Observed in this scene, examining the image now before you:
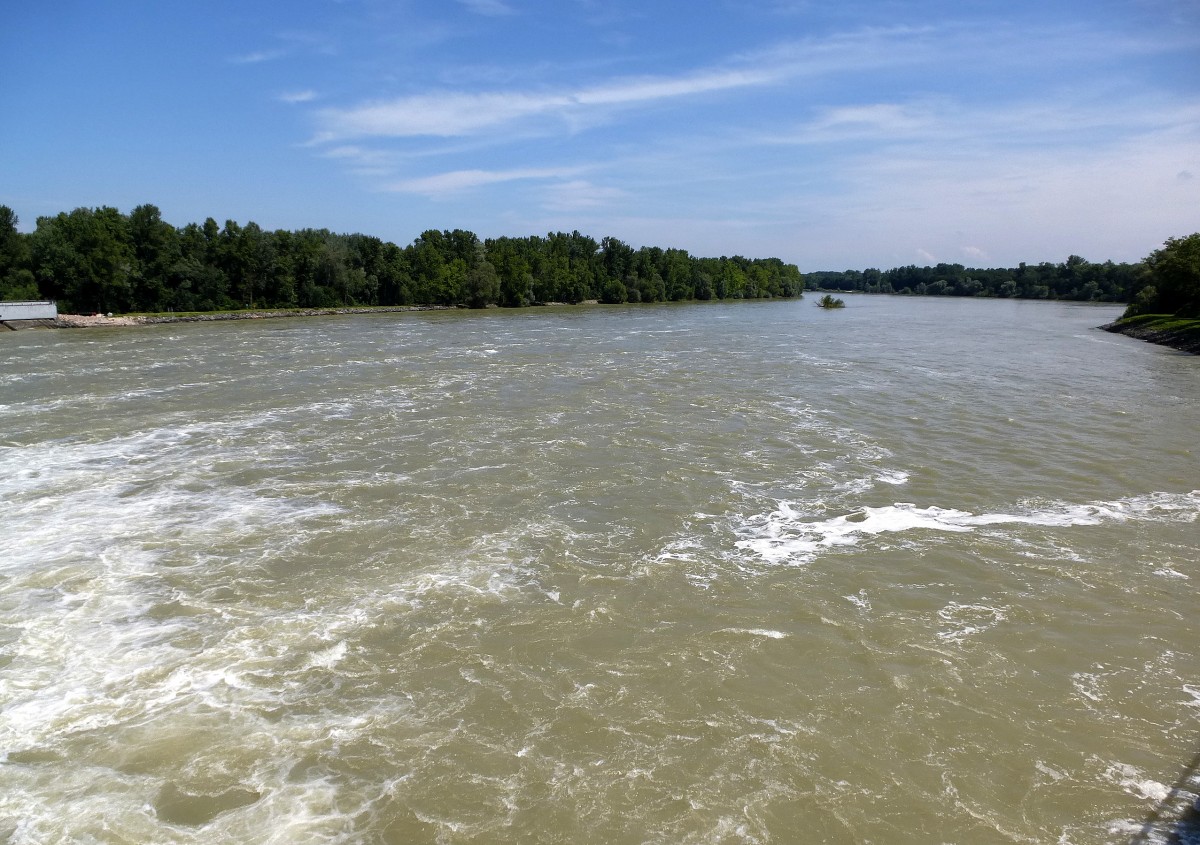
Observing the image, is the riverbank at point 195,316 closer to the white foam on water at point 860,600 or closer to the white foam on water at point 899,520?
the white foam on water at point 899,520

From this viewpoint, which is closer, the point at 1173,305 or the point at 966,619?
the point at 966,619

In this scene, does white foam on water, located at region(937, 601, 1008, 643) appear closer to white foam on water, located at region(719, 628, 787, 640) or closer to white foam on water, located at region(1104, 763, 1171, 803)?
white foam on water, located at region(719, 628, 787, 640)

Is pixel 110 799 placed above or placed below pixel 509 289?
below

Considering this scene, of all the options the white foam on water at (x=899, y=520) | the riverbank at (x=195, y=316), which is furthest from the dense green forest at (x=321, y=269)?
the white foam on water at (x=899, y=520)

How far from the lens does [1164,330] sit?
2021 inches

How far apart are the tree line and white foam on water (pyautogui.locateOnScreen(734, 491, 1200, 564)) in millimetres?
77353

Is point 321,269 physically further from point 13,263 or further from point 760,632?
point 760,632

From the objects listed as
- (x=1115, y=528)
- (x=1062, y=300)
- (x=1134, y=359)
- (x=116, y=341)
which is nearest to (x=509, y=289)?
(x=116, y=341)

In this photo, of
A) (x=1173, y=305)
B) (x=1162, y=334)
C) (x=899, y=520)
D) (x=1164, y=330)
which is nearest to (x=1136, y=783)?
(x=899, y=520)

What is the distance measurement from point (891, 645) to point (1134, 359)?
41954 mm

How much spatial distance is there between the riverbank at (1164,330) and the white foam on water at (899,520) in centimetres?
3998

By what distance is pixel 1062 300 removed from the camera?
14812cm

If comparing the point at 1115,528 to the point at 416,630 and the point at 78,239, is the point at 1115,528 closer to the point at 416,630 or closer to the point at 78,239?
the point at 416,630

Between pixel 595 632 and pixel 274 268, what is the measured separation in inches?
3295
